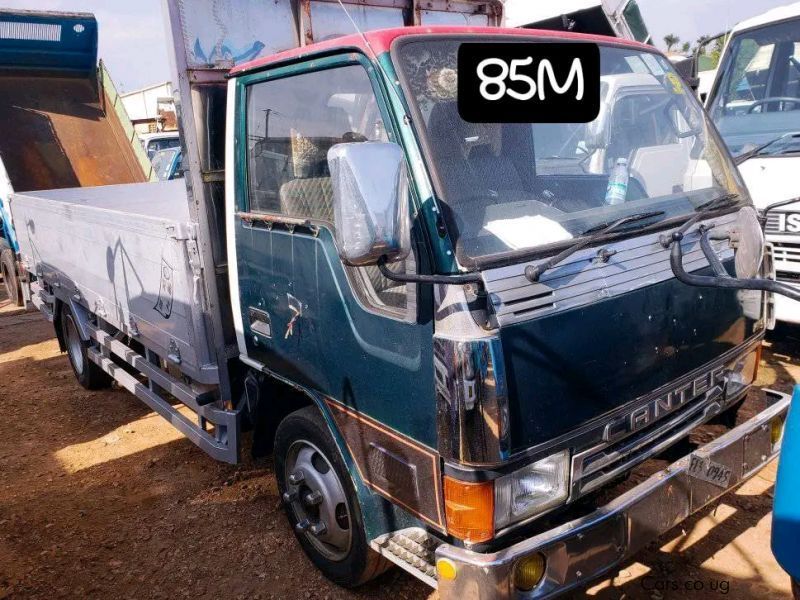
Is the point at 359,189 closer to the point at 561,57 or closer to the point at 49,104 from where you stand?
the point at 561,57

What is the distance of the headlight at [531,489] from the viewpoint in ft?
6.49

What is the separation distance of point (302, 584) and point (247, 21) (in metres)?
2.66

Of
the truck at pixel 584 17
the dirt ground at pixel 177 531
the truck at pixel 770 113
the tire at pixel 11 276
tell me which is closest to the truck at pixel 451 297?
the dirt ground at pixel 177 531

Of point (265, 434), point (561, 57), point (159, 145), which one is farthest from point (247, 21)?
point (159, 145)

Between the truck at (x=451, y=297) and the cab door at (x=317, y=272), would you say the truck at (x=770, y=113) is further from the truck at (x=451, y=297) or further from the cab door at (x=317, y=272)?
the cab door at (x=317, y=272)

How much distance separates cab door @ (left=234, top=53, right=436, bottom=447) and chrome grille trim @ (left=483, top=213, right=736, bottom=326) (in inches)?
9.6

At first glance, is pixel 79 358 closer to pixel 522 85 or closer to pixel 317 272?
pixel 317 272

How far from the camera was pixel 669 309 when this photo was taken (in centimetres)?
230

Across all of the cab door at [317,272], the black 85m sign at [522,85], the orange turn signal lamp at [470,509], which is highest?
the black 85m sign at [522,85]

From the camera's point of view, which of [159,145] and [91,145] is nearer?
[91,145]

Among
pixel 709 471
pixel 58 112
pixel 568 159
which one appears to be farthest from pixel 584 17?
pixel 58 112

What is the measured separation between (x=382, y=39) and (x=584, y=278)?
3.51 ft

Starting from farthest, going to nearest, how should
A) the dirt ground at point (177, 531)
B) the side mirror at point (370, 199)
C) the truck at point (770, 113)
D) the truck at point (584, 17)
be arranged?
1. the truck at point (770, 113)
2. the truck at point (584, 17)
3. the dirt ground at point (177, 531)
4. the side mirror at point (370, 199)

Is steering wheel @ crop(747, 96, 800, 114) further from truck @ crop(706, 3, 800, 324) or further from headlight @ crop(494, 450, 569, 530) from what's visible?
headlight @ crop(494, 450, 569, 530)
